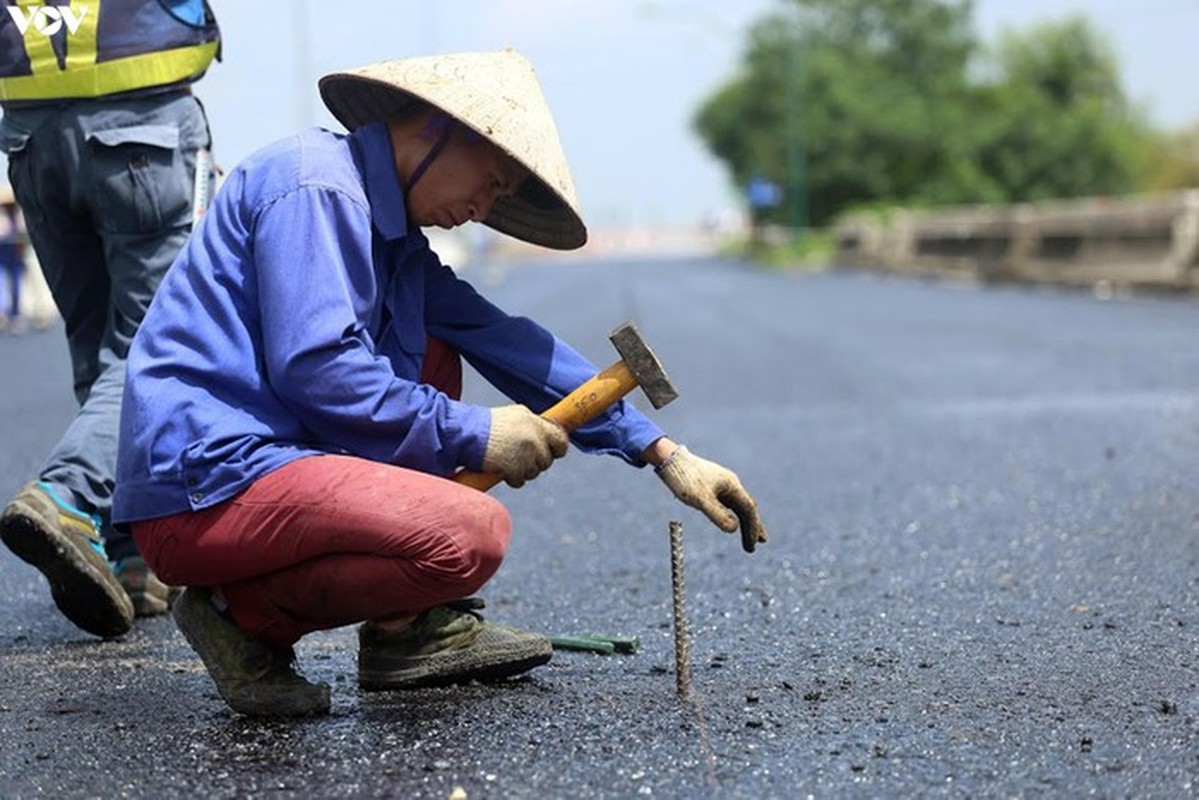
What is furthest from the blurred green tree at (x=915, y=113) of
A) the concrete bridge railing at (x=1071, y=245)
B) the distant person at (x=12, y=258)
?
the distant person at (x=12, y=258)

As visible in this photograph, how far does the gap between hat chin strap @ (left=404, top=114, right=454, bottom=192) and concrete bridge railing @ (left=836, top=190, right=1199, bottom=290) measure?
15.1 meters

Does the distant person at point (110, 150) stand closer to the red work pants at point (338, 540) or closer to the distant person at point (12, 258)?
the red work pants at point (338, 540)

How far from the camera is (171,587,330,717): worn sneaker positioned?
3.58 meters

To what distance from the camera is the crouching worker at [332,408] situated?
3.35 m

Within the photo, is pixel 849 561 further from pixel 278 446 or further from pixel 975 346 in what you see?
pixel 975 346

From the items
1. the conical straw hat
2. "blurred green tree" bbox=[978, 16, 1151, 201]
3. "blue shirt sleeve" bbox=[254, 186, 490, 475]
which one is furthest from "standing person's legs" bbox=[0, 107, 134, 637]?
"blurred green tree" bbox=[978, 16, 1151, 201]

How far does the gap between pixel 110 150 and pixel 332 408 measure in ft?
4.85

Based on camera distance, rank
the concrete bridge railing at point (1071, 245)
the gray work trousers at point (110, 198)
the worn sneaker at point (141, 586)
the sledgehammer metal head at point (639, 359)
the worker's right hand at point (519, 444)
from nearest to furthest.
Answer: the worker's right hand at point (519, 444)
the sledgehammer metal head at point (639, 359)
the gray work trousers at point (110, 198)
the worn sneaker at point (141, 586)
the concrete bridge railing at point (1071, 245)

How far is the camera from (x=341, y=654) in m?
4.31

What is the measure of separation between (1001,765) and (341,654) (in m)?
1.70

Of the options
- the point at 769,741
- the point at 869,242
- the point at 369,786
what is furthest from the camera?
the point at 869,242

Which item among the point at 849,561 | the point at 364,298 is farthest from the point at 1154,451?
the point at 364,298

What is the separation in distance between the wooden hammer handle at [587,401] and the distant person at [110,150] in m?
1.20

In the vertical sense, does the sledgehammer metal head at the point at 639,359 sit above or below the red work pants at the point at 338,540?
above
